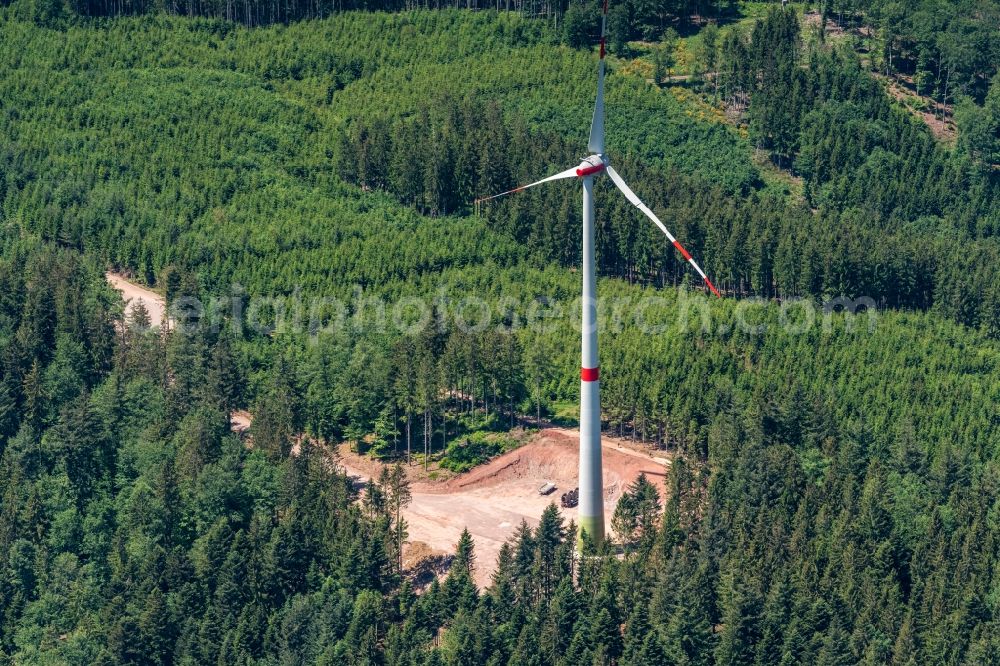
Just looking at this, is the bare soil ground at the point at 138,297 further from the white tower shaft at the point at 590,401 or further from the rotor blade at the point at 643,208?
the rotor blade at the point at 643,208

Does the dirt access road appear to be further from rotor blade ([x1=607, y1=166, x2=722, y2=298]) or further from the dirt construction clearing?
rotor blade ([x1=607, y1=166, x2=722, y2=298])

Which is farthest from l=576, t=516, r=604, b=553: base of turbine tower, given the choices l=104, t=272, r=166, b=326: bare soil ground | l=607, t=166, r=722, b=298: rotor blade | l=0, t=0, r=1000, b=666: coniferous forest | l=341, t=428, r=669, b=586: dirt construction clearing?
l=104, t=272, r=166, b=326: bare soil ground

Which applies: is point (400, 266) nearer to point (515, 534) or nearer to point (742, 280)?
point (742, 280)

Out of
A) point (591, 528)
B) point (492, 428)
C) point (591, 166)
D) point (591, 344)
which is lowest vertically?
point (591, 528)

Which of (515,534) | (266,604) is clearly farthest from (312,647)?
(515,534)

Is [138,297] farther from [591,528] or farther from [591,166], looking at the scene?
[591,166]

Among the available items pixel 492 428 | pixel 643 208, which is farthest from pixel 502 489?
pixel 643 208
